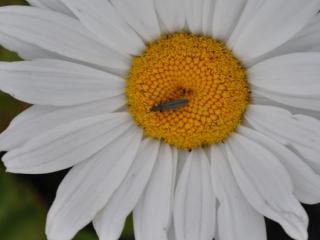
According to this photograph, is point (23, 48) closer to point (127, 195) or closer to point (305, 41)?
point (127, 195)

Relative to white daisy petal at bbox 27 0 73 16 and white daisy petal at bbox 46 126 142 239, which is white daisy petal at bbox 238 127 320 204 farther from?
white daisy petal at bbox 27 0 73 16

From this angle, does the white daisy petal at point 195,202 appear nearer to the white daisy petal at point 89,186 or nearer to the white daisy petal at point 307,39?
the white daisy petal at point 89,186

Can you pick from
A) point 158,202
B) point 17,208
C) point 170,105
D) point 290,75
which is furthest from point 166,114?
point 17,208

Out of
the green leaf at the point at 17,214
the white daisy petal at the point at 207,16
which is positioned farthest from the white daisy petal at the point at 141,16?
the green leaf at the point at 17,214

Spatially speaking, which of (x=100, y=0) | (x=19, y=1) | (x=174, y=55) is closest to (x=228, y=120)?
(x=174, y=55)

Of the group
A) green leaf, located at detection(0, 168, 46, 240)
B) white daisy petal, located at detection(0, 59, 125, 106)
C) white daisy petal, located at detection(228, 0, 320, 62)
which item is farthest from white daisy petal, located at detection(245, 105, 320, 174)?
green leaf, located at detection(0, 168, 46, 240)

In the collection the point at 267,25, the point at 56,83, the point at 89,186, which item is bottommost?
the point at 89,186

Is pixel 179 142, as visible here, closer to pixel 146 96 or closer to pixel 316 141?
pixel 146 96
